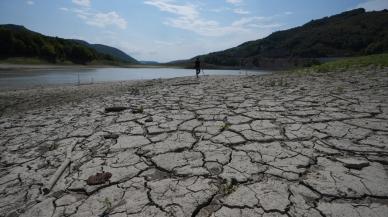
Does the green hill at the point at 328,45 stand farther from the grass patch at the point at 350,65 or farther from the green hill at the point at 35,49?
the green hill at the point at 35,49

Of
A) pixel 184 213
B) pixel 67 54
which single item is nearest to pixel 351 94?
pixel 184 213

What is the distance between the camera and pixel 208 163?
2553 mm

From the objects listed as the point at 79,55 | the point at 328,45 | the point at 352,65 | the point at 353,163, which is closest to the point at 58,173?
the point at 353,163

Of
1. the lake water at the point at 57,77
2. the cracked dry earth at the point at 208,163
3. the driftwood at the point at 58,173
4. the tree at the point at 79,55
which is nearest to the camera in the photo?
the cracked dry earth at the point at 208,163

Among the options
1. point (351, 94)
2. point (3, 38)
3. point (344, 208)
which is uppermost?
point (3, 38)

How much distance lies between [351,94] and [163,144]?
445 cm

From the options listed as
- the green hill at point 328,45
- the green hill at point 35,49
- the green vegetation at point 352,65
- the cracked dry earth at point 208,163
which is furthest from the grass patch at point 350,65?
the green hill at point 35,49

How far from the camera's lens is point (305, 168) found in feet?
7.72

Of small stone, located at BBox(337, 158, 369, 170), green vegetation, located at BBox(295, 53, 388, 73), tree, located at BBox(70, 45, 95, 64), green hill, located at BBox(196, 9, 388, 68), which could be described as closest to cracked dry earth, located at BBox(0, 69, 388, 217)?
small stone, located at BBox(337, 158, 369, 170)

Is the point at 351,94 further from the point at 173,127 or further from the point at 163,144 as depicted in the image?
the point at 163,144

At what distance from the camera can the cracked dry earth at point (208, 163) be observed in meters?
1.91

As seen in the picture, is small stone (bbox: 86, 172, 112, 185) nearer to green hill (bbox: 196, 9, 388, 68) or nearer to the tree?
green hill (bbox: 196, 9, 388, 68)

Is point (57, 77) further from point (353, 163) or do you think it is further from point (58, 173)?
point (353, 163)

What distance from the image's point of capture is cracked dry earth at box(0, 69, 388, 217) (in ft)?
6.27
